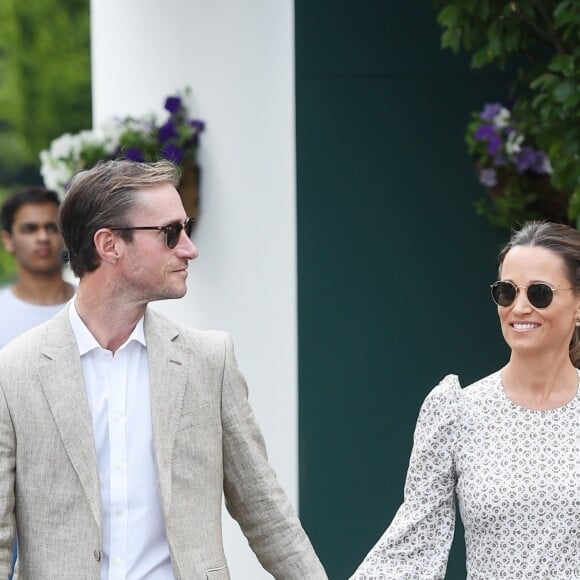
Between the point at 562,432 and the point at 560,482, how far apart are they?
144mm

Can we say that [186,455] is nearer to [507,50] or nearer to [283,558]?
[283,558]

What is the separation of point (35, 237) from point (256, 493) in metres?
3.31

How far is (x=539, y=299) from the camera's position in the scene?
3.80 m

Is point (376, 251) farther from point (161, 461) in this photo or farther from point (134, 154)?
point (161, 461)

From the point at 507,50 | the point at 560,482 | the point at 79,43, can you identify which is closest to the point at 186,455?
the point at 560,482

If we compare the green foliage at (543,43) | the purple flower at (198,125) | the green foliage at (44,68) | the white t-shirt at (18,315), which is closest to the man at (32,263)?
the white t-shirt at (18,315)

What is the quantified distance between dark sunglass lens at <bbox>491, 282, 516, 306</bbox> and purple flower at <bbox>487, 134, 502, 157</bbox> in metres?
1.95

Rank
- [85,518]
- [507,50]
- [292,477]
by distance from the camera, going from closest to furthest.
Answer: [85,518] → [507,50] → [292,477]

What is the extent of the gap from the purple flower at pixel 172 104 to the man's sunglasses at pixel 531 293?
3.22 metres

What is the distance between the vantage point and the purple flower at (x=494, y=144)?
5.71 m

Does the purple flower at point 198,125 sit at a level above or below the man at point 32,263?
above

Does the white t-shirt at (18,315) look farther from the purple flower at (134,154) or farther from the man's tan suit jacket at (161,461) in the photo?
the man's tan suit jacket at (161,461)

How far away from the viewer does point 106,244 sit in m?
3.71

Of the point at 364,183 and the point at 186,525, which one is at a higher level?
the point at 364,183
